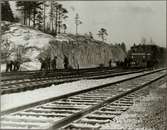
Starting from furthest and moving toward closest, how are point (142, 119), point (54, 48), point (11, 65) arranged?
point (54, 48), point (11, 65), point (142, 119)

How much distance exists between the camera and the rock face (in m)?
35.6

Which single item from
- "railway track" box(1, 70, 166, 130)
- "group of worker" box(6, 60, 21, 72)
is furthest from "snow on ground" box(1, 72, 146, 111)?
"group of worker" box(6, 60, 21, 72)

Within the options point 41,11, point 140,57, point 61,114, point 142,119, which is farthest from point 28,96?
point 41,11

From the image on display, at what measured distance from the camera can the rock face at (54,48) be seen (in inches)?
1400

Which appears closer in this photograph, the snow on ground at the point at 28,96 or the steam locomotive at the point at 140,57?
the snow on ground at the point at 28,96

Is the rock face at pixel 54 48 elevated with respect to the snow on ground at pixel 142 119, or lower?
elevated

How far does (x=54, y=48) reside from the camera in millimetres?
39938

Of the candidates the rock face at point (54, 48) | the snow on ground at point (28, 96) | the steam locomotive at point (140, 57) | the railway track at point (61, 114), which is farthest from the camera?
the steam locomotive at point (140, 57)

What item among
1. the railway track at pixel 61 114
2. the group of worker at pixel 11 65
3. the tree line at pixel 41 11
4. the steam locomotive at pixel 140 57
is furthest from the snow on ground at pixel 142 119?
the steam locomotive at pixel 140 57

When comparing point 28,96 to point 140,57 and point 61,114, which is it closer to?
point 61,114

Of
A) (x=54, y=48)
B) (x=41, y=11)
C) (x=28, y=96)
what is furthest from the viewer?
(x=41, y=11)

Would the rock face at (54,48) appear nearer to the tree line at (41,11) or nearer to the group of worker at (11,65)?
the tree line at (41,11)

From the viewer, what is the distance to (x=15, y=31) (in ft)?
136

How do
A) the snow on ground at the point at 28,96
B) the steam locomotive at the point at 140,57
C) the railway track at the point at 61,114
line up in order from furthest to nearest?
the steam locomotive at the point at 140,57 < the snow on ground at the point at 28,96 < the railway track at the point at 61,114
